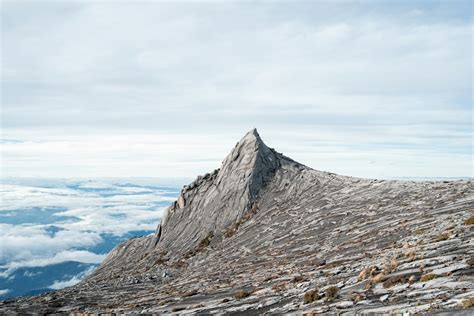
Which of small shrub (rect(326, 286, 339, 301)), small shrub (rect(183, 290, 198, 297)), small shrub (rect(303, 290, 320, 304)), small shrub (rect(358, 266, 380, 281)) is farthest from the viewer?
small shrub (rect(183, 290, 198, 297))

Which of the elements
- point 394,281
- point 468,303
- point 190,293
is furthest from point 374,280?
point 190,293

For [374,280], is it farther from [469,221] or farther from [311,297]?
[469,221]

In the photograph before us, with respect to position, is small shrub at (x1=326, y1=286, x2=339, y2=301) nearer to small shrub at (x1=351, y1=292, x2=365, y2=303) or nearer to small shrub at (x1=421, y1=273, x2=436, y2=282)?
small shrub at (x1=351, y1=292, x2=365, y2=303)

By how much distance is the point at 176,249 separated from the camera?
77625mm

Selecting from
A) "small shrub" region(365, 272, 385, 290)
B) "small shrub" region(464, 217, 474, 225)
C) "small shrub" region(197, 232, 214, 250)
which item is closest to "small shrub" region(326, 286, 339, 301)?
"small shrub" region(365, 272, 385, 290)

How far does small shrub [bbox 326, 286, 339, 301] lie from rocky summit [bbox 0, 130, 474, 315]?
0.07 meters

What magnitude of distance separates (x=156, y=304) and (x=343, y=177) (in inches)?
2081

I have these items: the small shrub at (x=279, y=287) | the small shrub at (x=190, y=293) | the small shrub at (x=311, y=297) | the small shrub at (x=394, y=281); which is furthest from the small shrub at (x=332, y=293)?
the small shrub at (x=190, y=293)

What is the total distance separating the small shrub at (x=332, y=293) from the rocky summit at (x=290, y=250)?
0.07 meters

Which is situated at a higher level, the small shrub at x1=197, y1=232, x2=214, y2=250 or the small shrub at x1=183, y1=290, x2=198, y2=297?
the small shrub at x1=197, y1=232, x2=214, y2=250

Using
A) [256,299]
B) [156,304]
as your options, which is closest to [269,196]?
[156,304]

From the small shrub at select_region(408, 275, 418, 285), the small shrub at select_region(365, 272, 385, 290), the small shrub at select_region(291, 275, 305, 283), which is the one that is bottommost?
the small shrub at select_region(291, 275, 305, 283)

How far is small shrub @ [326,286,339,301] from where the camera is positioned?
24053mm

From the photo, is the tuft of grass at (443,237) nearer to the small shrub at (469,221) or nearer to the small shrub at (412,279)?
the small shrub at (469,221)
